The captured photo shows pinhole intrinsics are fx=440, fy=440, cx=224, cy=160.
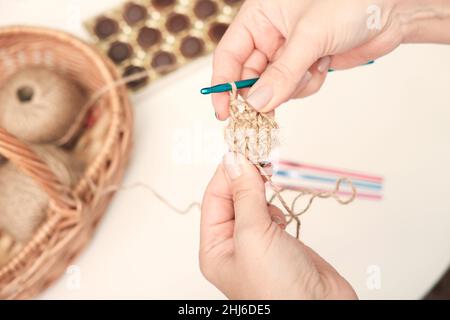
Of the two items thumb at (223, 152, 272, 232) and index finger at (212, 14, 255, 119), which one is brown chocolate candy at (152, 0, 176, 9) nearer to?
index finger at (212, 14, 255, 119)

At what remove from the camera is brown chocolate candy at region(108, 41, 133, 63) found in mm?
831

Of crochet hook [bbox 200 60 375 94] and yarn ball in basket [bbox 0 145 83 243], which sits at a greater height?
crochet hook [bbox 200 60 375 94]

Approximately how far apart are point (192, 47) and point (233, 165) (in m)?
0.37

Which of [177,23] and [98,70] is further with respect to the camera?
[177,23]

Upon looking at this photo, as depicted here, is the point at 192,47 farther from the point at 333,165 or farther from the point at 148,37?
the point at 333,165

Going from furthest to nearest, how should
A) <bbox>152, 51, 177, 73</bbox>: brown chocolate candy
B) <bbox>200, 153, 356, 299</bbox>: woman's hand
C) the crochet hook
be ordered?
<bbox>152, 51, 177, 73</bbox>: brown chocolate candy
the crochet hook
<bbox>200, 153, 356, 299</bbox>: woman's hand

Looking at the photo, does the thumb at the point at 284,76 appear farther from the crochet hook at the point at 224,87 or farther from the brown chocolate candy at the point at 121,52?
the brown chocolate candy at the point at 121,52

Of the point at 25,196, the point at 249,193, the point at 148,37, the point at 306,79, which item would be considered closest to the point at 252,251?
the point at 249,193

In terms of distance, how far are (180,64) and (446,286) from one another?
2.72 ft

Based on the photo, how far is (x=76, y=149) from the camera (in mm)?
817

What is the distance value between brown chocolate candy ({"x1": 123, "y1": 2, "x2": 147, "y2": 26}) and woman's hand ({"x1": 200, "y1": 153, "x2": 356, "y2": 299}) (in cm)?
43

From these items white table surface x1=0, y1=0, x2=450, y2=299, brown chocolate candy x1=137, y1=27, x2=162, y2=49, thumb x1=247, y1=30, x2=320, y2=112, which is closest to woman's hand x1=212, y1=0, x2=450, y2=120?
thumb x1=247, y1=30, x2=320, y2=112

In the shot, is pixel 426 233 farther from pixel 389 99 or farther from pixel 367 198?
pixel 389 99

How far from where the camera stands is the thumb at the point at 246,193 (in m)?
0.48
